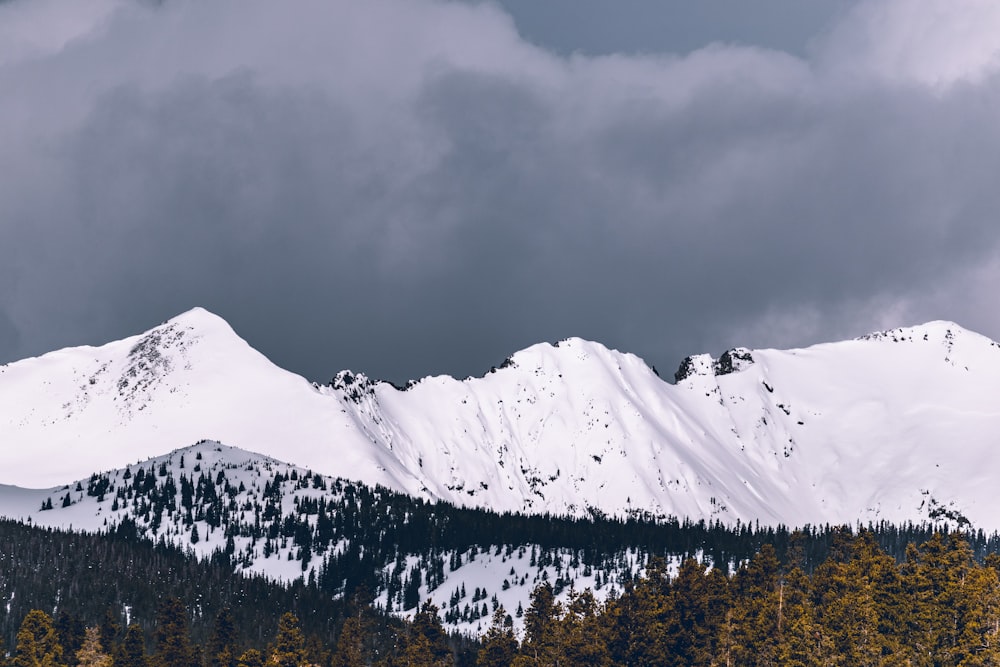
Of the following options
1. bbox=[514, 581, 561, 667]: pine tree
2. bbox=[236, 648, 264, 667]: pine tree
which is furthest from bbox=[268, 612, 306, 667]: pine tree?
→ bbox=[514, 581, 561, 667]: pine tree

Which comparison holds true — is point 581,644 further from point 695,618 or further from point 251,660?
point 251,660

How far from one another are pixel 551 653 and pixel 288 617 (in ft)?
102

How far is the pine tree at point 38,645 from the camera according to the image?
15275 centimetres

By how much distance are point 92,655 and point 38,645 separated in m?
9.23

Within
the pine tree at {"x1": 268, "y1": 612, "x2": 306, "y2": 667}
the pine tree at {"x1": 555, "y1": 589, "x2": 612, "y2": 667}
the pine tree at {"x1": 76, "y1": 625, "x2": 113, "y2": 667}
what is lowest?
the pine tree at {"x1": 76, "y1": 625, "x2": 113, "y2": 667}

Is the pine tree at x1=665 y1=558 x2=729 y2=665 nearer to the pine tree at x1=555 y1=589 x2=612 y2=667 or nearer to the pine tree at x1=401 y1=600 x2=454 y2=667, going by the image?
the pine tree at x1=555 y1=589 x2=612 y2=667

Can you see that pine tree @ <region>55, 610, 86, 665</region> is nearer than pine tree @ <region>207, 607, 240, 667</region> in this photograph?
Yes

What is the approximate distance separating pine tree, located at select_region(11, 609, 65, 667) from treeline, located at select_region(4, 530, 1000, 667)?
19 cm

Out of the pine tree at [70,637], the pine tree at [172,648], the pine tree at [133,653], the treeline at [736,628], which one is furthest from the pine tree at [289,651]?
the pine tree at [70,637]

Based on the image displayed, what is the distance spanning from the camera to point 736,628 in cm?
13888

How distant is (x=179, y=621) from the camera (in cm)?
17238

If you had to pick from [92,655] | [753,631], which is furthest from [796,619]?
[92,655]

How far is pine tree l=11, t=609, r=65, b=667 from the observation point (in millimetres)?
152750

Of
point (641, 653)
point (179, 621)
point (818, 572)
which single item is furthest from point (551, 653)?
point (179, 621)
